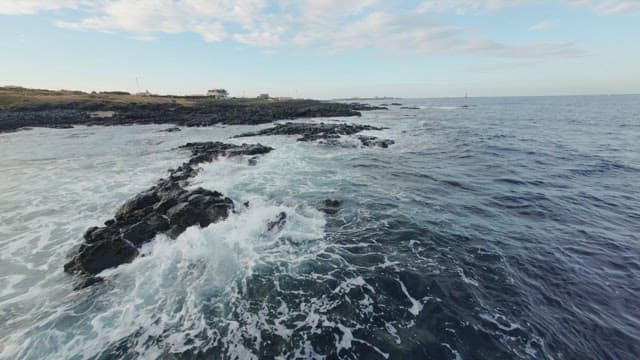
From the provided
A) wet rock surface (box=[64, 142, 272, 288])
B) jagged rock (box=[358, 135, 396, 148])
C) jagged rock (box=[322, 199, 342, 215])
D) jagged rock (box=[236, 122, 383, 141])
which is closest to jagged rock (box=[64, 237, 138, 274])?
wet rock surface (box=[64, 142, 272, 288])

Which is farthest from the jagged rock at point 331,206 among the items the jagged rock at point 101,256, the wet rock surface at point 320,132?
the wet rock surface at point 320,132

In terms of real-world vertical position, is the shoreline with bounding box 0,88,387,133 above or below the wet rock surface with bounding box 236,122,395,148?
above

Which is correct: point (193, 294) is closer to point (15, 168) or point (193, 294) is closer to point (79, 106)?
point (15, 168)

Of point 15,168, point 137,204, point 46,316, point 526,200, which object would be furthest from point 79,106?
point 526,200

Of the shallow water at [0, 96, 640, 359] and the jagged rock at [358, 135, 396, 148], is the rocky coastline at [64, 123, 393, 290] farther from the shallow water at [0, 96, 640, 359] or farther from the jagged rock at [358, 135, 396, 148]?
the jagged rock at [358, 135, 396, 148]

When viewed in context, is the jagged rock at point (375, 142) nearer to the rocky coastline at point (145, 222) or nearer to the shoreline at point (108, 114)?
the rocky coastline at point (145, 222)

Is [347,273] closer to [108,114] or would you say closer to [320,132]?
[320,132]

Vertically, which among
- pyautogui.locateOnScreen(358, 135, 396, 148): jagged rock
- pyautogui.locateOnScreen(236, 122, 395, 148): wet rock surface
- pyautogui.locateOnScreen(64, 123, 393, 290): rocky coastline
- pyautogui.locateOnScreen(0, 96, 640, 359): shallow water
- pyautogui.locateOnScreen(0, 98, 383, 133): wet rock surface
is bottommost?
pyautogui.locateOnScreen(0, 96, 640, 359): shallow water
